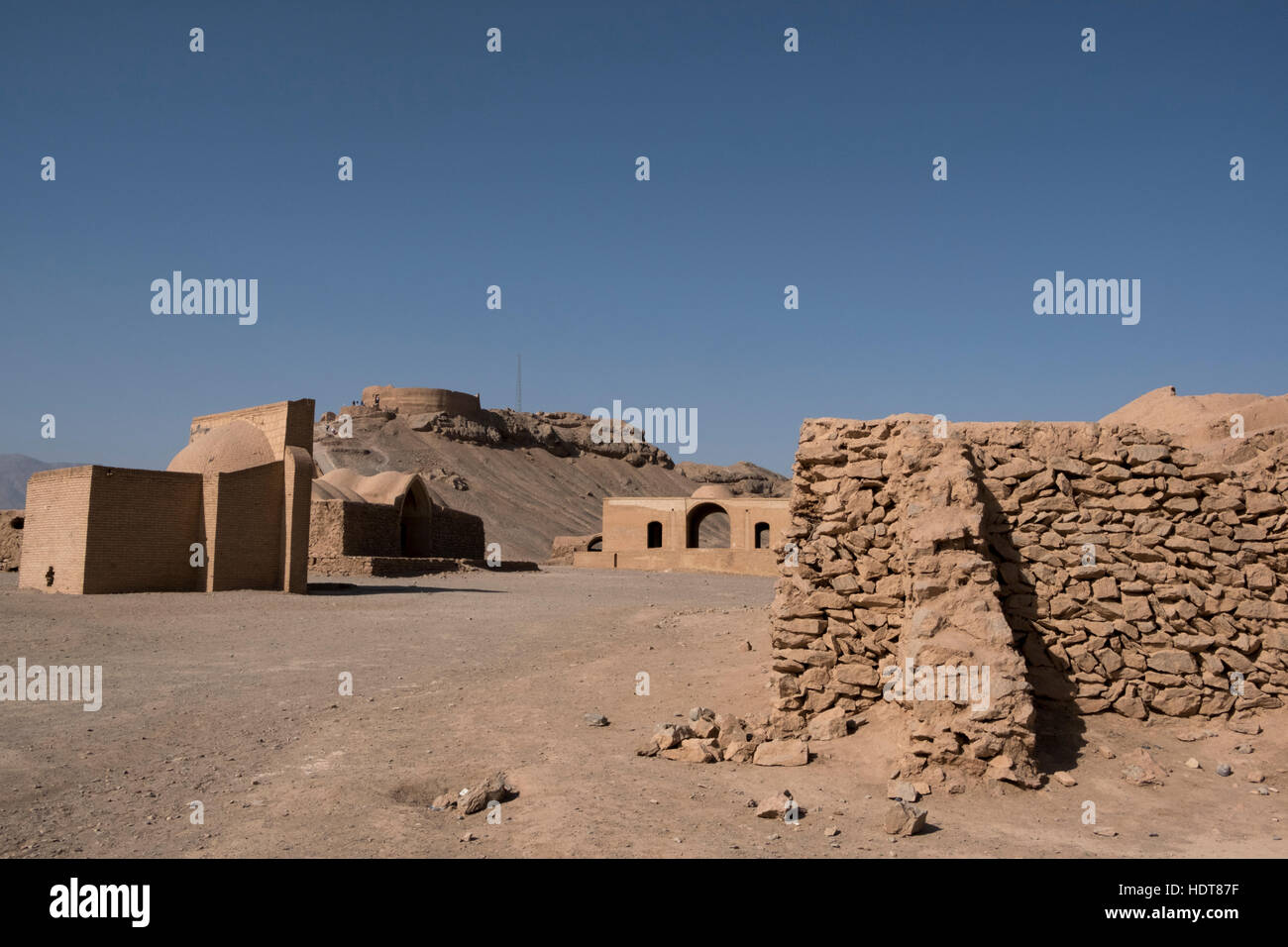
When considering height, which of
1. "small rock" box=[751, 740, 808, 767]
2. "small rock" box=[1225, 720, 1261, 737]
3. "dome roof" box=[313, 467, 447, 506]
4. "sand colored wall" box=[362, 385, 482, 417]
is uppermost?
"sand colored wall" box=[362, 385, 482, 417]

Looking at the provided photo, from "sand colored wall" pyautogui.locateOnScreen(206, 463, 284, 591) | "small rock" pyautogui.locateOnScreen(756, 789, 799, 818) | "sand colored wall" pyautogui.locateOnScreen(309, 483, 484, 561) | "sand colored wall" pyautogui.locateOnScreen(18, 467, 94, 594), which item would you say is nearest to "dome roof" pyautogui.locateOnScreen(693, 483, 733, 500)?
"sand colored wall" pyautogui.locateOnScreen(309, 483, 484, 561)

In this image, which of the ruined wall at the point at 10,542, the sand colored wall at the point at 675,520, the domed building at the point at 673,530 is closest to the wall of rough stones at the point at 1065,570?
the ruined wall at the point at 10,542

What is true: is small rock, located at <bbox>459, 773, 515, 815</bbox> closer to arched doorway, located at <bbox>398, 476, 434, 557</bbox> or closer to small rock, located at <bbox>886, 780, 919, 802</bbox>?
small rock, located at <bbox>886, 780, 919, 802</bbox>

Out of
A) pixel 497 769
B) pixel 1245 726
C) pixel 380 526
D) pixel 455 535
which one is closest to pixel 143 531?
pixel 380 526

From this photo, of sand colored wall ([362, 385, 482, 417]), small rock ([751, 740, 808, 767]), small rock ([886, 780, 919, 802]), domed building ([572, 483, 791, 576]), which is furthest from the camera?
sand colored wall ([362, 385, 482, 417])

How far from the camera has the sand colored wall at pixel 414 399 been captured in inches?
2452

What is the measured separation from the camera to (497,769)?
5625mm

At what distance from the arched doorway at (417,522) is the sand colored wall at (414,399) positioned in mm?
31260

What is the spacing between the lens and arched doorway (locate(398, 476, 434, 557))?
31.7 m

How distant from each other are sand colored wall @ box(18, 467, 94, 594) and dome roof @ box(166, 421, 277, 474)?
2349 millimetres

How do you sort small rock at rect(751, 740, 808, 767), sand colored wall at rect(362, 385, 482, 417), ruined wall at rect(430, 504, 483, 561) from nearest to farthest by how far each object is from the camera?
small rock at rect(751, 740, 808, 767), ruined wall at rect(430, 504, 483, 561), sand colored wall at rect(362, 385, 482, 417)
